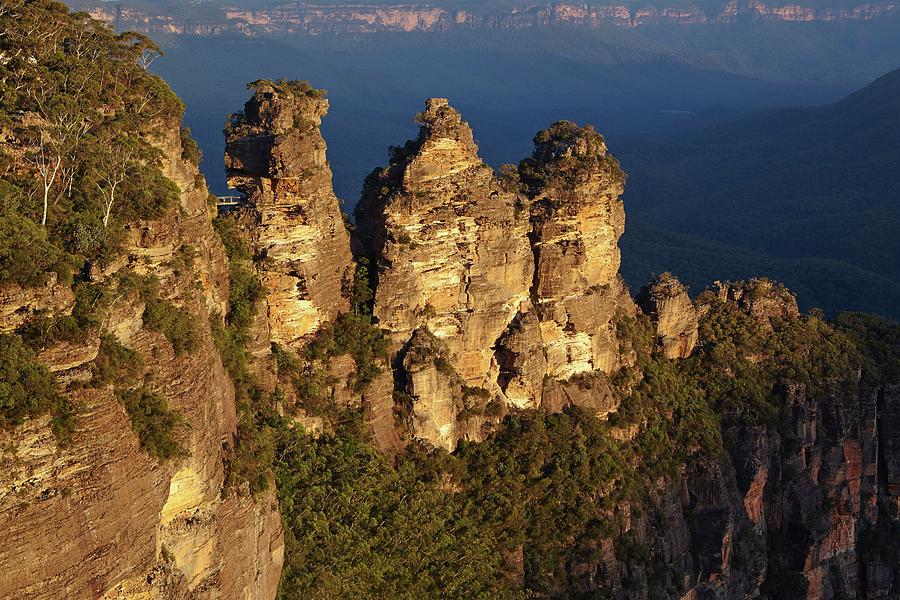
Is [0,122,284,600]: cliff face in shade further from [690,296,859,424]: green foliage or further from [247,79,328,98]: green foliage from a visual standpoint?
[690,296,859,424]: green foliage

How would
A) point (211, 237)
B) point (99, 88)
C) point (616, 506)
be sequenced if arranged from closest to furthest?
point (99, 88) → point (211, 237) → point (616, 506)

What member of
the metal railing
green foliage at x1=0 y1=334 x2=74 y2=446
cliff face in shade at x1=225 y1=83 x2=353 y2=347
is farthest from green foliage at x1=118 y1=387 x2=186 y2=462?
the metal railing

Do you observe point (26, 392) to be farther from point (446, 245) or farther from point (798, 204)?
point (798, 204)

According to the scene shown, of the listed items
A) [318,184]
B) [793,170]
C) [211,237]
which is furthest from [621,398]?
[793,170]

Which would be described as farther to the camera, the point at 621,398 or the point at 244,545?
the point at 621,398

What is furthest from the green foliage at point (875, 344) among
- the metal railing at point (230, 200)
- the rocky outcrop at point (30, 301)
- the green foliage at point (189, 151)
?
the rocky outcrop at point (30, 301)

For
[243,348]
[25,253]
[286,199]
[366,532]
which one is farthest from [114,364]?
[286,199]

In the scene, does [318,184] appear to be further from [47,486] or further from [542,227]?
[47,486]
